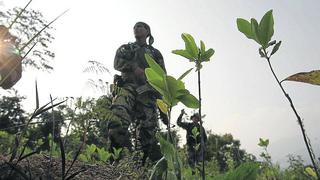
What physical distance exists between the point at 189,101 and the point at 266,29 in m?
0.24

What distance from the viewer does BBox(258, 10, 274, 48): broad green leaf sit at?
32.0 inches

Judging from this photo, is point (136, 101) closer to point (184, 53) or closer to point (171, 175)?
point (184, 53)

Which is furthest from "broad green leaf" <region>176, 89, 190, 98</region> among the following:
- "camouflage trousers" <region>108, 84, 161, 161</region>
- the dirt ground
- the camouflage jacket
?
the camouflage jacket

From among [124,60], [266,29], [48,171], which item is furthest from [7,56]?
[124,60]

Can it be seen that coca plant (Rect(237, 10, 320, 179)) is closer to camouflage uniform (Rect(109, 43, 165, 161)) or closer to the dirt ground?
the dirt ground

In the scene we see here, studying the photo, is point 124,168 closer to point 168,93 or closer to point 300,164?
point 168,93

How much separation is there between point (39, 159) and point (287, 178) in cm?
218

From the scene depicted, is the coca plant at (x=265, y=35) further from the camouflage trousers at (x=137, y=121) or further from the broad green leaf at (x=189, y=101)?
the camouflage trousers at (x=137, y=121)

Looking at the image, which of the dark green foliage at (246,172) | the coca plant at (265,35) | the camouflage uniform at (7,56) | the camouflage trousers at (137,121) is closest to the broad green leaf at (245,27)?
the coca plant at (265,35)

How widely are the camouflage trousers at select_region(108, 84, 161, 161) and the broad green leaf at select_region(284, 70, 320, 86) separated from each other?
12.9 feet

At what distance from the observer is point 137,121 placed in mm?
5410

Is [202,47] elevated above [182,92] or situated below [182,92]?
above

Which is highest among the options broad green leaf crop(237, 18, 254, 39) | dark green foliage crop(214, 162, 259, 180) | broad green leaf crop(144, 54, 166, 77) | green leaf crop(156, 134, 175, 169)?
broad green leaf crop(237, 18, 254, 39)

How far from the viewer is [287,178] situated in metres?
3.10
